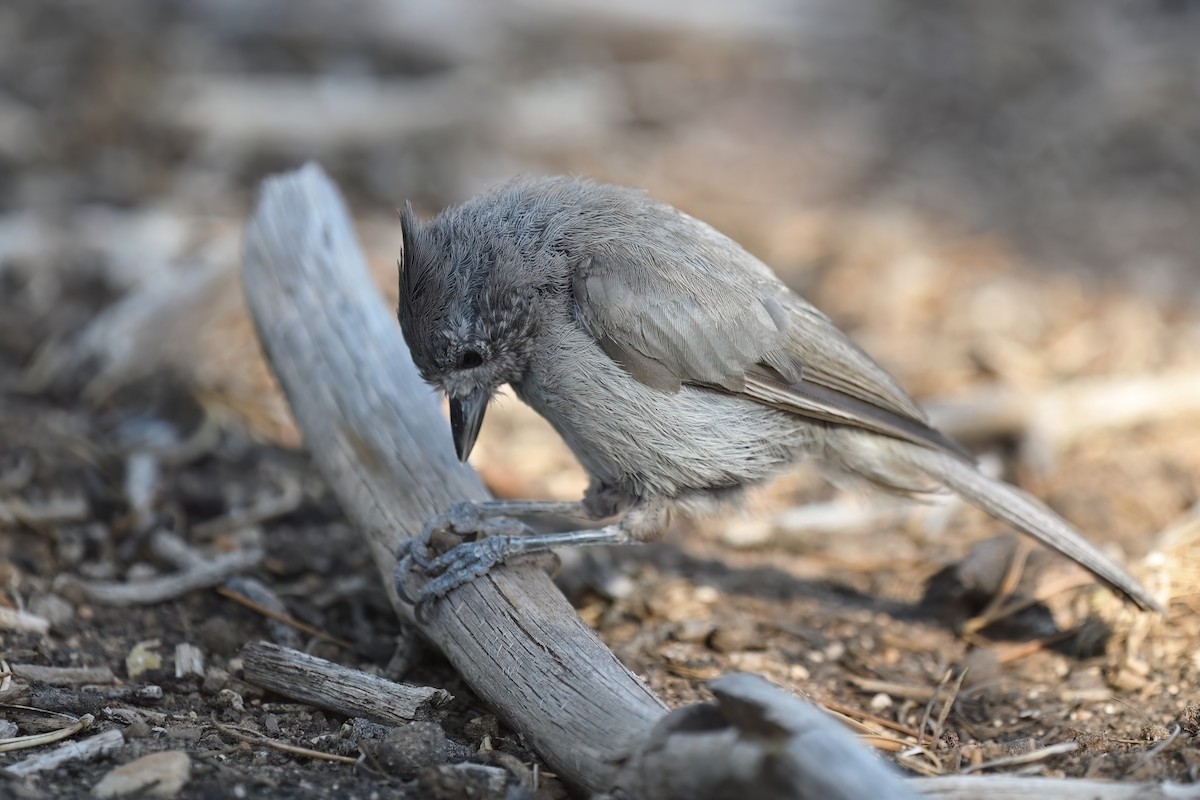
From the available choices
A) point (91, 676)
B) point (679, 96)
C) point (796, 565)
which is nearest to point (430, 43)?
point (679, 96)

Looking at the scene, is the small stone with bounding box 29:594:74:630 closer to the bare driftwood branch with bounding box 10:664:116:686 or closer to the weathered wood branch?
the bare driftwood branch with bounding box 10:664:116:686

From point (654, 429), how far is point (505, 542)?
641 millimetres

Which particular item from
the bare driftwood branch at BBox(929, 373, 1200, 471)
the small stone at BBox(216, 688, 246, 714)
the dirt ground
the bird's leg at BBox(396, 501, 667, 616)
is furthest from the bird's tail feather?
the small stone at BBox(216, 688, 246, 714)

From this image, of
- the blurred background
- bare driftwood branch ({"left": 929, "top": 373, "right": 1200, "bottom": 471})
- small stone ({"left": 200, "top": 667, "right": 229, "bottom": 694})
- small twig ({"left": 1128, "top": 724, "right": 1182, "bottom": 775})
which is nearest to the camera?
small twig ({"left": 1128, "top": 724, "right": 1182, "bottom": 775})

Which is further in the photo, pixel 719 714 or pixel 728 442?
pixel 728 442

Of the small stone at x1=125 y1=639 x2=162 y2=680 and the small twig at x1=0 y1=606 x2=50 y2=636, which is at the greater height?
the small twig at x1=0 y1=606 x2=50 y2=636

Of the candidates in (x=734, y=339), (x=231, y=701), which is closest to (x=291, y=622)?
(x=231, y=701)

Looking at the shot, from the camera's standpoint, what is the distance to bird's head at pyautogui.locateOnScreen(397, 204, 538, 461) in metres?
3.86

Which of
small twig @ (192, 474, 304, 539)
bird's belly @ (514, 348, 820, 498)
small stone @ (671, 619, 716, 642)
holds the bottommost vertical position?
small stone @ (671, 619, 716, 642)

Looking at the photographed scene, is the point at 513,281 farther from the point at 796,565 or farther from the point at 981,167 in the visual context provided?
the point at 981,167

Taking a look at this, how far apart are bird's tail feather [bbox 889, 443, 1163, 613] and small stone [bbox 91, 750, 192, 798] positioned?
276 cm

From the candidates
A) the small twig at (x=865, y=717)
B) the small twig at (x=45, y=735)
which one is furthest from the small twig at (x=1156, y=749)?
the small twig at (x=45, y=735)

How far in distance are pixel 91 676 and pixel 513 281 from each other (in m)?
1.88

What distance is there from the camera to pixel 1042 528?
4.14 meters
